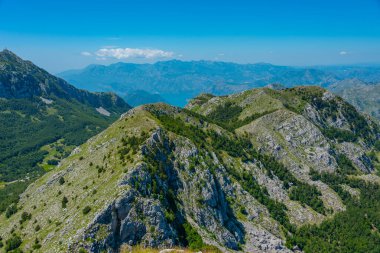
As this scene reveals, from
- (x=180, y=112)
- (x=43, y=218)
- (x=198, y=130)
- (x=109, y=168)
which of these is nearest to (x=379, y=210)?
(x=198, y=130)

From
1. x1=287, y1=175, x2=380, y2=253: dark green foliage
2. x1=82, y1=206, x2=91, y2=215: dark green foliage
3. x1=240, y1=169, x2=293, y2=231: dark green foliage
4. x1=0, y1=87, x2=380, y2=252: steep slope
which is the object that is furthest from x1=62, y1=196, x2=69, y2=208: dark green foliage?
x1=287, y1=175, x2=380, y2=253: dark green foliage

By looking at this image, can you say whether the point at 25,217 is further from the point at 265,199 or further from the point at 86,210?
the point at 265,199

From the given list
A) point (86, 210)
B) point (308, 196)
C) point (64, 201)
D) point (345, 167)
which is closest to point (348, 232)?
point (308, 196)

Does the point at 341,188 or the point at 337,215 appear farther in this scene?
the point at 341,188

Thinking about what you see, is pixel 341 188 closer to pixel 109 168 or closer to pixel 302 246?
pixel 302 246

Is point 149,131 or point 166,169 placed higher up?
point 149,131

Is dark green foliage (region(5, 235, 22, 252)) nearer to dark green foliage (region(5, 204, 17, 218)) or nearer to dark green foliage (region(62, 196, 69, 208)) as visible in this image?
dark green foliage (region(62, 196, 69, 208))

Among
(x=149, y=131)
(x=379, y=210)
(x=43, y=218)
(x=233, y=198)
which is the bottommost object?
(x=379, y=210)
